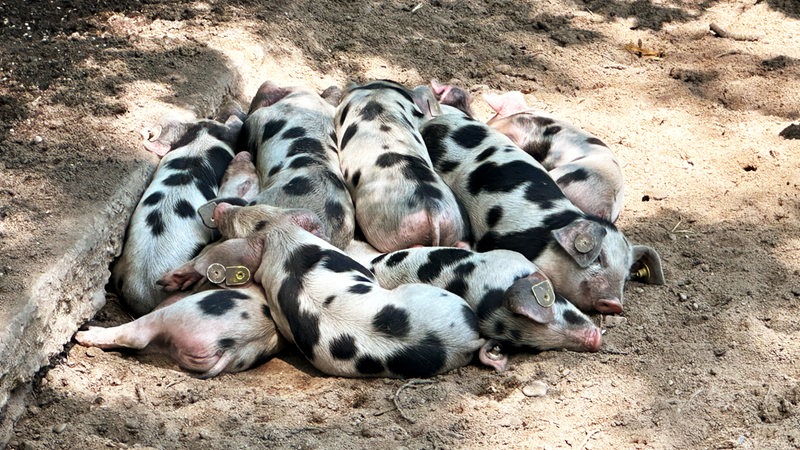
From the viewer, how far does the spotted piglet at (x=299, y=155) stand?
6.08m

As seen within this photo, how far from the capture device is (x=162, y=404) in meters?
5.00

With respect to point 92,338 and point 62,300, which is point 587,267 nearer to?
point 92,338

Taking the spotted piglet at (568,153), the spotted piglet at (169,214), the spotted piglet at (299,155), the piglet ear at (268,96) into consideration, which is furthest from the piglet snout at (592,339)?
the piglet ear at (268,96)

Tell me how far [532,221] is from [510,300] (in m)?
0.89

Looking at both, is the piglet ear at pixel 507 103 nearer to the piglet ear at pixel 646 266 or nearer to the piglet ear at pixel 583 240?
the piglet ear at pixel 646 266

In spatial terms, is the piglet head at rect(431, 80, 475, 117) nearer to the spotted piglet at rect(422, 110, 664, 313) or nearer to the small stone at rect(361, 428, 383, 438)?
the spotted piglet at rect(422, 110, 664, 313)

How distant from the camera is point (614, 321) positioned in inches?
225

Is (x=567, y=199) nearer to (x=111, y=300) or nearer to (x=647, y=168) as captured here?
(x=647, y=168)

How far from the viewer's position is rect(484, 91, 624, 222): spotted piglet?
6.61 m

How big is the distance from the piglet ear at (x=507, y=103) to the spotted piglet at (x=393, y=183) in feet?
3.12

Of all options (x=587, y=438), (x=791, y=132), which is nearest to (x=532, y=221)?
(x=587, y=438)

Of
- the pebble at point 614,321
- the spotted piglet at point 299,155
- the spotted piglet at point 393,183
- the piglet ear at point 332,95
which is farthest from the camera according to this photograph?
the piglet ear at point 332,95

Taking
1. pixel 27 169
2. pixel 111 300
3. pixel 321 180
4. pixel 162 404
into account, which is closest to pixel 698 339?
pixel 321 180

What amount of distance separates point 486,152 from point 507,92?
1635 mm
